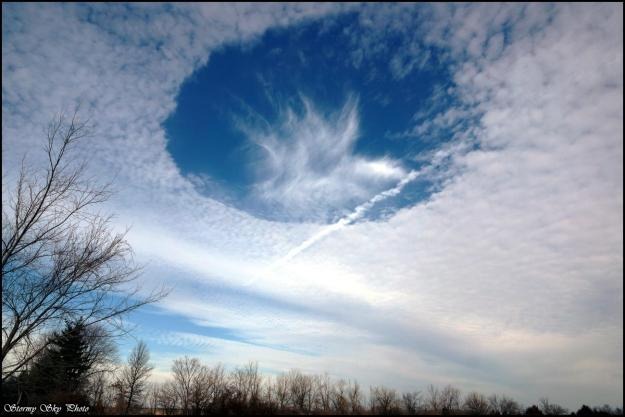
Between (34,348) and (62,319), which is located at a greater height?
(62,319)

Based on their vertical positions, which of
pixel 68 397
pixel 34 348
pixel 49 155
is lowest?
pixel 68 397

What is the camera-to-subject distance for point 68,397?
1766cm

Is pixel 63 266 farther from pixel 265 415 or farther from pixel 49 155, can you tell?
pixel 265 415

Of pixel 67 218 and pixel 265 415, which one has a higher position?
pixel 67 218

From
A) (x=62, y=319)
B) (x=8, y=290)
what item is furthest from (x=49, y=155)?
(x=62, y=319)

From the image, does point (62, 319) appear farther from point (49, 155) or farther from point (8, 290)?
point (49, 155)

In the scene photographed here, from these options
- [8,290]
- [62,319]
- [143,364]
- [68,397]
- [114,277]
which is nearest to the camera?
[8,290]

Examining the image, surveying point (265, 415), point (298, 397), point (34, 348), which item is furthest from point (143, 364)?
point (34, 348)

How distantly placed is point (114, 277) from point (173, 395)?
6297 cm

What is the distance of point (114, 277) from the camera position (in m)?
9.24

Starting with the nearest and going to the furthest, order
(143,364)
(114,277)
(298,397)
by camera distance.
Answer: (114,277) → (143,364) → (298,397)

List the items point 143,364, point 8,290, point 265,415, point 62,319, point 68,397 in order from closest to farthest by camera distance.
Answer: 1. point 8,290
2. point 62,319
3. point 265,415
4. point 68,397
5. point 143,364

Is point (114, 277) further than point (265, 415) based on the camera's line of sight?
No

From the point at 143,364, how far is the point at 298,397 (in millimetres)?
30894
